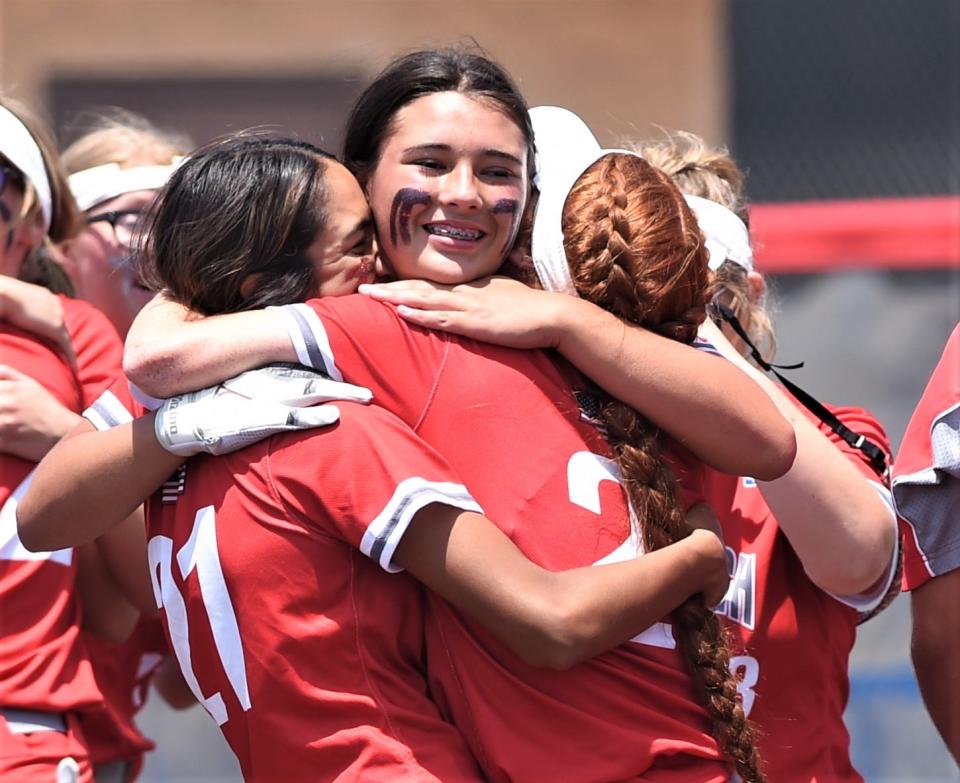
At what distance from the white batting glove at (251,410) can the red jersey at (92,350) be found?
948mm

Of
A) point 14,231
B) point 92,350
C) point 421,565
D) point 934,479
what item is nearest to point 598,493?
point 421,565

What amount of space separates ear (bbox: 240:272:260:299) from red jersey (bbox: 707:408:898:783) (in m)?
0.84

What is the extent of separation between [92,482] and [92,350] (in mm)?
918

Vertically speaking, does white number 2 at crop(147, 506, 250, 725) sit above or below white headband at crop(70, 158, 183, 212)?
below

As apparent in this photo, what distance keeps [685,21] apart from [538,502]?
7502mm

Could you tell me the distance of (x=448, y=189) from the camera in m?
2.19

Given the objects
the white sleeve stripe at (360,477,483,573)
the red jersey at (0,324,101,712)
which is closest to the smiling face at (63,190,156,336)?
the red jersey at (0,324,101,712)

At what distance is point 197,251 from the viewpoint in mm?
2135

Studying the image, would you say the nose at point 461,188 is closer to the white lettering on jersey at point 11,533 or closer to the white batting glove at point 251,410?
the white batting glove at point 251,410

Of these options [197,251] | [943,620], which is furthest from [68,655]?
[943,620]

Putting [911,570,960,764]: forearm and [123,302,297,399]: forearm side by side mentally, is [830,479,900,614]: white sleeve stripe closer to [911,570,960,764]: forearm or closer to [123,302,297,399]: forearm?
[911,570,960,764]: forearm

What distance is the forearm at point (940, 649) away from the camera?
2.37m

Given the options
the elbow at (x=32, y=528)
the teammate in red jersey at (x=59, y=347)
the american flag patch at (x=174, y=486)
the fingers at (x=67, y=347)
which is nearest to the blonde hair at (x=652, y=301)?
the american flag patch at (x=174, y=486)

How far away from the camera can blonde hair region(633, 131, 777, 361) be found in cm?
277
